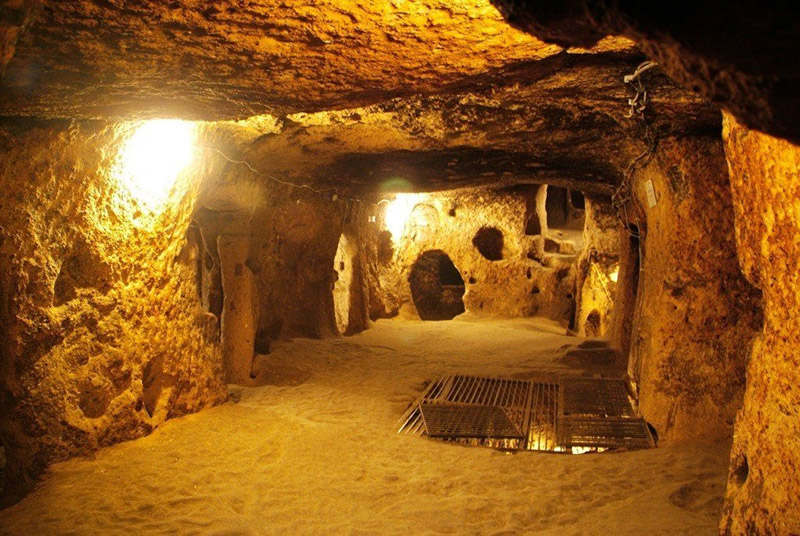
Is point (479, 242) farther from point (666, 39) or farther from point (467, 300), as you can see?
point (666, 39)

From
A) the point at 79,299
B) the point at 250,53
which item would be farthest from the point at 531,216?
the point at 250,53

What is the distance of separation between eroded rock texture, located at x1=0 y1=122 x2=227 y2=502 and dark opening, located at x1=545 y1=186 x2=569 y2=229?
17.9 metres

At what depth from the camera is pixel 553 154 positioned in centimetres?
634

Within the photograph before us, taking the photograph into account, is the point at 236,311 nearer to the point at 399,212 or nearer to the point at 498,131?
the point at 498,131

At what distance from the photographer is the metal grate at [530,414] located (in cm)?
478

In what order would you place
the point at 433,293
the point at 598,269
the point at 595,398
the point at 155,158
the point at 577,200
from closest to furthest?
the point at 155,158 → the point at 595,398 → the point at 598,269 → the point at 433,293 → the point at 577,200

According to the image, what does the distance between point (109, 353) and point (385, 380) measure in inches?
135

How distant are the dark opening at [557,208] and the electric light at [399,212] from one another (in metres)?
9.56

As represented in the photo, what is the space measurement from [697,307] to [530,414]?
1.84m

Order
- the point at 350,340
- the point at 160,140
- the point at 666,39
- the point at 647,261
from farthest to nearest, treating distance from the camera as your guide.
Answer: the point at 350,340
the point at 647,261
the point at 160,140
the point at 666,39

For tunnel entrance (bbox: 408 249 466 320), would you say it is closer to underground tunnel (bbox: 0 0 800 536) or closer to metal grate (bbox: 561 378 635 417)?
underground tunnel (bbox: 0 0 800 536)

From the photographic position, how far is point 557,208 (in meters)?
21.1

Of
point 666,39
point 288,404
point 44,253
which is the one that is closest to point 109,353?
point 44,253

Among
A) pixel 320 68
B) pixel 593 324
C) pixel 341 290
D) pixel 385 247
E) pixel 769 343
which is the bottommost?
pixel 593 324
